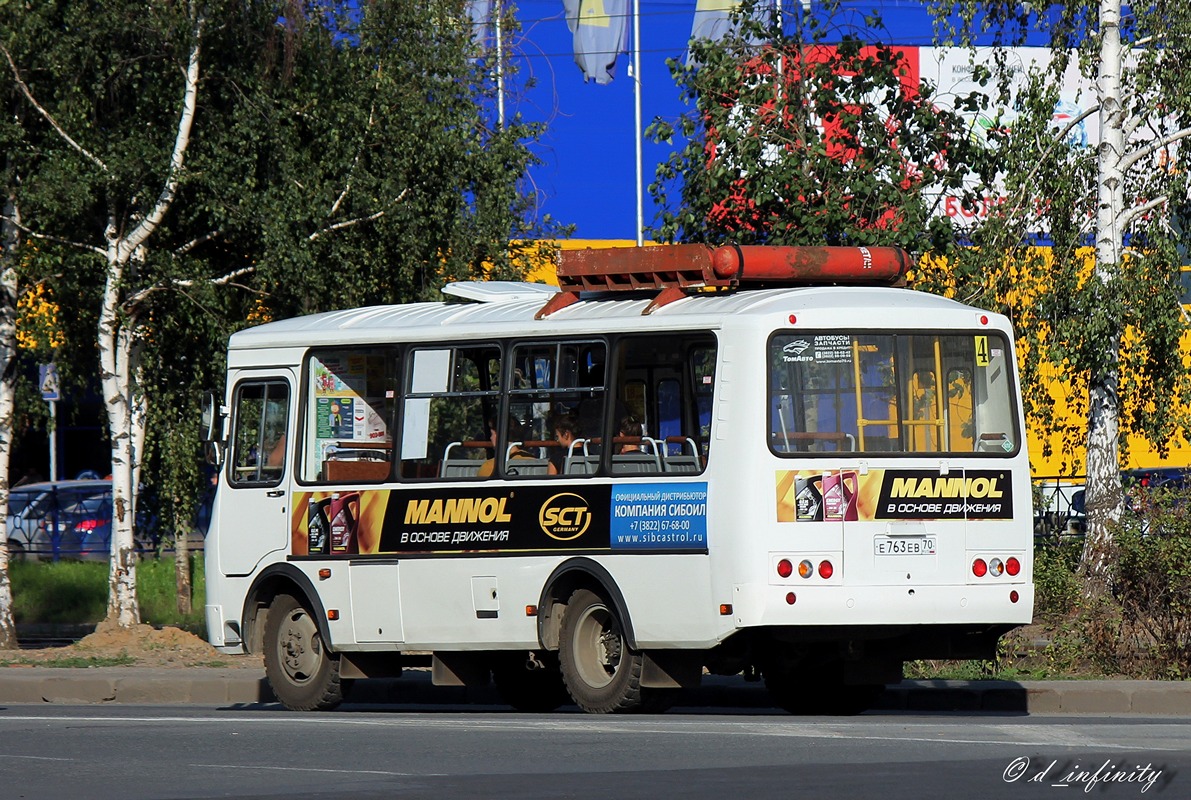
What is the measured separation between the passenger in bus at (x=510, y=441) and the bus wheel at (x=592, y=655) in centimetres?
108

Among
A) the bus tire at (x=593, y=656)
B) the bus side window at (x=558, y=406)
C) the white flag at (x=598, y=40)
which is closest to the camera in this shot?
the bus tire at (x=593, y=656)

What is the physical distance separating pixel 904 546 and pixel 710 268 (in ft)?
7.48

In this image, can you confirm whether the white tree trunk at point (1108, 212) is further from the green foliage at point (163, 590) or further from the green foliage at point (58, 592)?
the green foliage at point (58, 592)

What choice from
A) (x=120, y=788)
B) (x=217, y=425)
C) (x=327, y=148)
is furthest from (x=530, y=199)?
(x=120, y=788)

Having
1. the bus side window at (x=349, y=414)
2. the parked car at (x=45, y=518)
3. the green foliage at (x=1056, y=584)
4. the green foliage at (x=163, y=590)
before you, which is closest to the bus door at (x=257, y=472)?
the bus side window at (x=349, y=414)

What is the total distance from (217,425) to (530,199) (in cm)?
1121

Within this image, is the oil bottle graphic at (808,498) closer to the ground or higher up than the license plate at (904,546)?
higher up

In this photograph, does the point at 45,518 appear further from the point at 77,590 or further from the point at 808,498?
the point at 808,498

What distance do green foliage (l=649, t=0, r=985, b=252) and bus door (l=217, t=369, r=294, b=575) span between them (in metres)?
5.29

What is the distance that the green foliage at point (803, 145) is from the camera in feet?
63.6

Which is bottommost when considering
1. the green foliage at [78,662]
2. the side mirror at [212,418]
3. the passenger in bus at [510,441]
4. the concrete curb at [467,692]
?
the concrete curb at [467,692]

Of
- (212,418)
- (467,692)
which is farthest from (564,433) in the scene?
(467,692)

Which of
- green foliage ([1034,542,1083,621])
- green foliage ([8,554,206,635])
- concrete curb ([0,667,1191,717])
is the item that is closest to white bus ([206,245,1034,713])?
concrete curb ([0,667,1191,717])

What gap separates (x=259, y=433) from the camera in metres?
16.0
